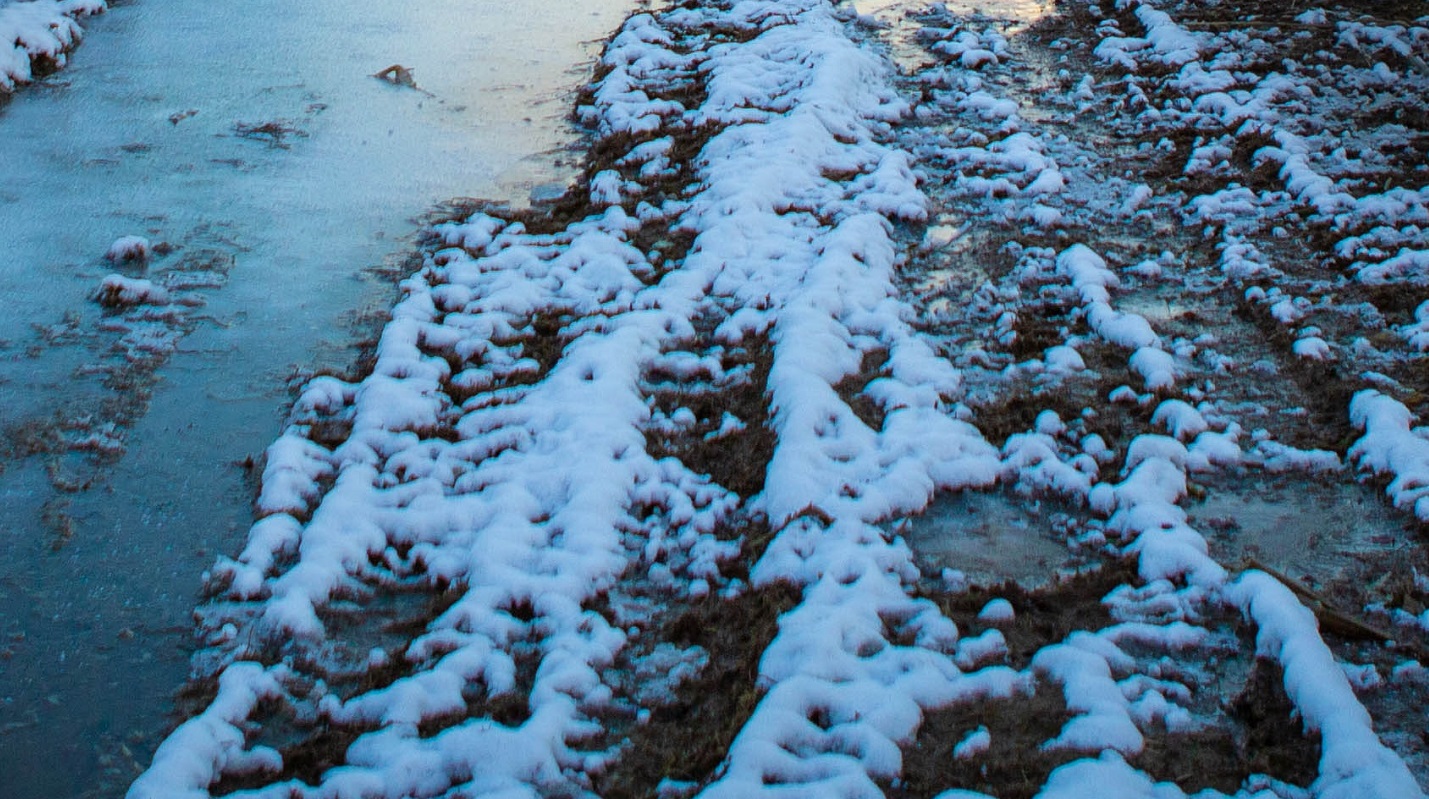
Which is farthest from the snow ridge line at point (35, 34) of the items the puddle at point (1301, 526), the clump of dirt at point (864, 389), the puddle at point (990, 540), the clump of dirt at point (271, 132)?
the puddle at point (1301, 526)

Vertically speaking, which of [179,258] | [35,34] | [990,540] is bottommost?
[990,540]

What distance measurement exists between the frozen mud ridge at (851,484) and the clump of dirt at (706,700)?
1 centimetres

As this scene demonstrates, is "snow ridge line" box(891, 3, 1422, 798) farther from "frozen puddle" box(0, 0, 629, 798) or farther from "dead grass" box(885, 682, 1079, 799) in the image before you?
"frozen puddle" box(0, 0, 629, 798)

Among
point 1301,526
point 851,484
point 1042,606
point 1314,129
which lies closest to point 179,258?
point 851,484

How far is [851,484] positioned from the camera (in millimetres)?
3814

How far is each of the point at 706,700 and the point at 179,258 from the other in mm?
3654

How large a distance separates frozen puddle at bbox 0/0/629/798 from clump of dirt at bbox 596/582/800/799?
50.7 inches

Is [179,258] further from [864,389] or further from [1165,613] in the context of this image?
[1165,613]

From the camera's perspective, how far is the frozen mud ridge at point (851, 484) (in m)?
2.82

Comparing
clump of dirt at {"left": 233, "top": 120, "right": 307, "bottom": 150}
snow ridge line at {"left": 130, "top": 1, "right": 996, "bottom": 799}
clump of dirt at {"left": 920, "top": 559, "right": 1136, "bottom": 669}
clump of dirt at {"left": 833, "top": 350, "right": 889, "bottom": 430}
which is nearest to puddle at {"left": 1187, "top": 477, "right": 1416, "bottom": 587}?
clump of dirt at {"left": 920, "top": 559, "right": 1136, "bottom": 669}

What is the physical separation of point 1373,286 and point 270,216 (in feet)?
17.8

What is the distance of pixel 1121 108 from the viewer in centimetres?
742

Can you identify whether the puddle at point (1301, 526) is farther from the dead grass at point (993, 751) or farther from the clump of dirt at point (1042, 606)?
the dead grass at point (993, 751)

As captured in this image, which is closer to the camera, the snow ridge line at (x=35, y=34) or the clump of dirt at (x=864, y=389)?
the clump of dirt at (x=864, y=389)
